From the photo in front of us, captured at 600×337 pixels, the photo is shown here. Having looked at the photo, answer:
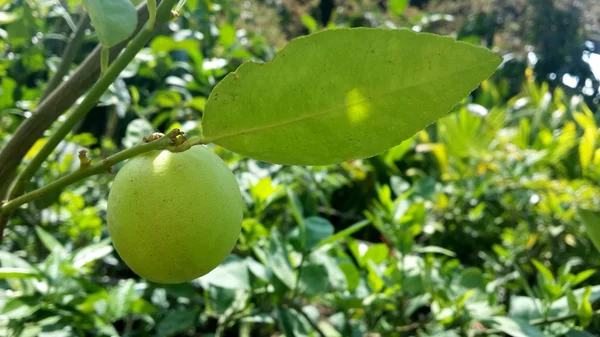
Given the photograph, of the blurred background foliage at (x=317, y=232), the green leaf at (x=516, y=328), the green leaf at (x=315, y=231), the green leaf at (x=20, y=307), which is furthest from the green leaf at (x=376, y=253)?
the green leaf at (x=20, y=307)

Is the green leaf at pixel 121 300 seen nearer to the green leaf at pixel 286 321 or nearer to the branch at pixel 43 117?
the green leaf at pixel 286 321

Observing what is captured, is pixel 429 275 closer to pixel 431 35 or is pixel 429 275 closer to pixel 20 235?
pixel 431 35

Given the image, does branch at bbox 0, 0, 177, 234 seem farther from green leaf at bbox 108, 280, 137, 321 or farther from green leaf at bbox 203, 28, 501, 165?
green leaf at bbox 108, 280, 137, 321

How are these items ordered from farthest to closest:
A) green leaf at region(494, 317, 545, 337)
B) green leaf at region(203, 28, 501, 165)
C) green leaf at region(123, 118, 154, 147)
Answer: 1. green leaf at region(123, 118, 154, 147)
2. green leaf at region(494, 317, 545, 337)
3. green leaf at region(203, 28, 501, 165)

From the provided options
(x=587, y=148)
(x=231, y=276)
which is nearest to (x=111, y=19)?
(x=231, y=276)

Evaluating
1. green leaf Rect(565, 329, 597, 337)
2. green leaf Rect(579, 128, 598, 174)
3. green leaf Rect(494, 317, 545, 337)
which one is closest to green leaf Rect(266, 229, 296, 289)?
green leaf Rect(494, 317, 545, 337)

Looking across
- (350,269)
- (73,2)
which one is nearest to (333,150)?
(350,269)

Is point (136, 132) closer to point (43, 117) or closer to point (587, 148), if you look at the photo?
point (43, 117)
